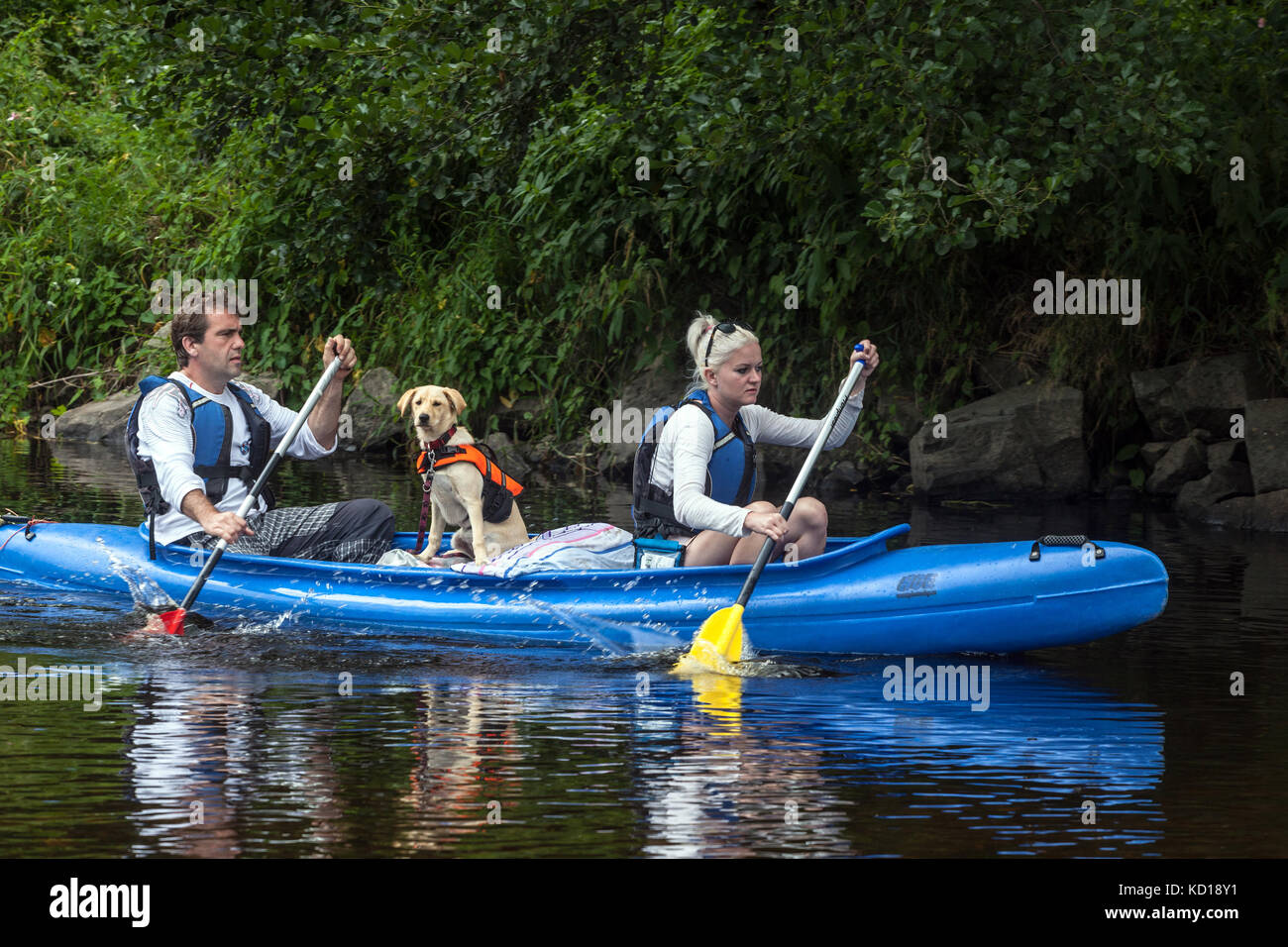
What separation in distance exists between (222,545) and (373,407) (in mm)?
8492

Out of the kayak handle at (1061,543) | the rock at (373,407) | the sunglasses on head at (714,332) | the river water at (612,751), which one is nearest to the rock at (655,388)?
the rock at (373,407)

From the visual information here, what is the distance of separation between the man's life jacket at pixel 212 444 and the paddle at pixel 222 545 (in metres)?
0.08

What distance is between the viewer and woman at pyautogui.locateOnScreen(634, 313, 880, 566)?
6.06 metres

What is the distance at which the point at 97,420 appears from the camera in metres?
16.3

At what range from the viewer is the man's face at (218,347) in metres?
6.62

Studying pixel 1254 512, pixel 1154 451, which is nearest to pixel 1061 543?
pixel 1254 512

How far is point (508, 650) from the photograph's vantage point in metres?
6.51

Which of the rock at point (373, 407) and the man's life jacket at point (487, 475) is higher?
the rock at point (373, 407)

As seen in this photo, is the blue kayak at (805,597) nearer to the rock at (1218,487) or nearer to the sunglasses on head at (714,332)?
the sunglasses on head at (714,332)

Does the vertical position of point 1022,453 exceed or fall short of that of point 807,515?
it exceeds it

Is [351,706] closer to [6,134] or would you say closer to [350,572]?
[350,572]

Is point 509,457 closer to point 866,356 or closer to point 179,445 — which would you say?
point 179,445
